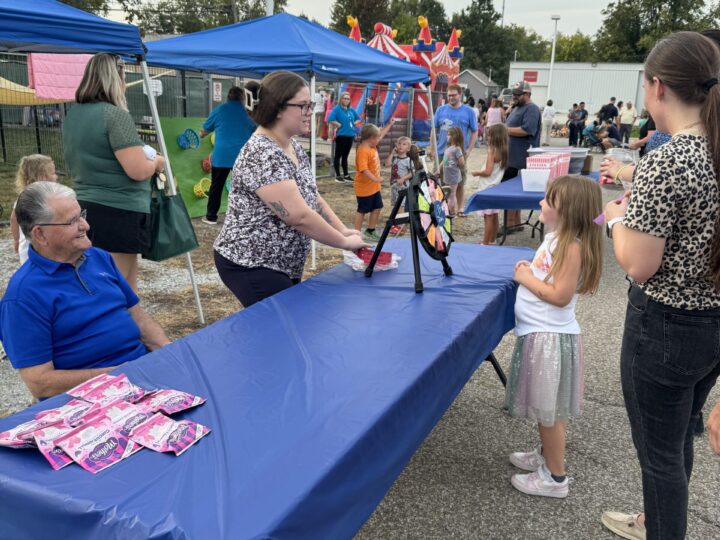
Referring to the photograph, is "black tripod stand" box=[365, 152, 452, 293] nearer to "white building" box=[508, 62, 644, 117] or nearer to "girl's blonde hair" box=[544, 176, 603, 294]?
"girl's blonde hair" box=[544, 176, 603, 294]

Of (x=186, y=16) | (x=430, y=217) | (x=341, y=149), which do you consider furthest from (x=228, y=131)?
(x=186, y=16)

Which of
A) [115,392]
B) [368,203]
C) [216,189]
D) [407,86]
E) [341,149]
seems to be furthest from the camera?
[407,86]

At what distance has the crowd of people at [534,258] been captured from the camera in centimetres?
159

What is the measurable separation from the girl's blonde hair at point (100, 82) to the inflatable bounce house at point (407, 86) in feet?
34.4

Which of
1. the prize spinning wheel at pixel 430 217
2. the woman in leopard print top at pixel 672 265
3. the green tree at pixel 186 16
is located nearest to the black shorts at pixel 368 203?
the prize spinning wheel at pixel 430 217

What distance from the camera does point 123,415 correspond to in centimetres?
144

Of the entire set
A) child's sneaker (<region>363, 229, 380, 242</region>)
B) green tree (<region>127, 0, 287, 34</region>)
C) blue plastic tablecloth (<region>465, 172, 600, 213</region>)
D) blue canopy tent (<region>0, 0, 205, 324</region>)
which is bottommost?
child's sneaker (<region>363, 229, 380, 242</region>)

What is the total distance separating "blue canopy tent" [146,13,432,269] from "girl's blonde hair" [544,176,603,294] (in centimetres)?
384

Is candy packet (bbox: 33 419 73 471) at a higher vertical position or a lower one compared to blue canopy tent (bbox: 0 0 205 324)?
lower

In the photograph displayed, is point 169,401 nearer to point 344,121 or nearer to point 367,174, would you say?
point 367,174

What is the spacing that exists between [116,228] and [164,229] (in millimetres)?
324

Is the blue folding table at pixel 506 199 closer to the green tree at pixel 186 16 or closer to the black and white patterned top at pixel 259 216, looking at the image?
the black and white patterned top at pixel 259 216

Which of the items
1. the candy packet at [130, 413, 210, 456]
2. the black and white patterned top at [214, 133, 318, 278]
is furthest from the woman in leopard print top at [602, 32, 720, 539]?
the black and white patterned top at [214, 133, 318, 278]

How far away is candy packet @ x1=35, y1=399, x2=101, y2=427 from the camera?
1405mm
